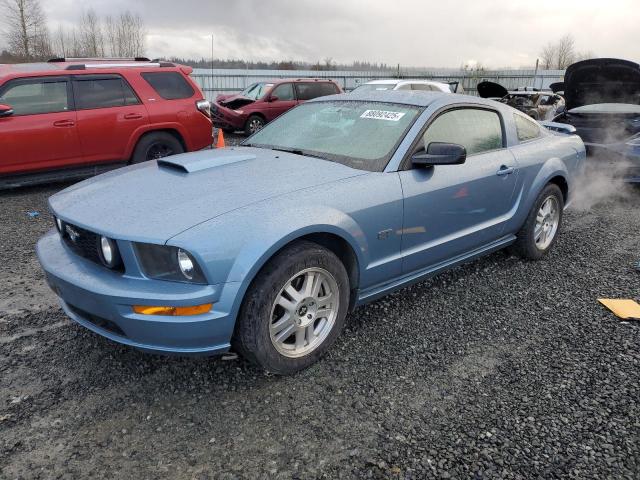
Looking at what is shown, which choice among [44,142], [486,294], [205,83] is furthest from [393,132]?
[205,83]

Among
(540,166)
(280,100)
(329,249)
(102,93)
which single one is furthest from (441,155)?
(280,100)

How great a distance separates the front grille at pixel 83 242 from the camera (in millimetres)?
2564

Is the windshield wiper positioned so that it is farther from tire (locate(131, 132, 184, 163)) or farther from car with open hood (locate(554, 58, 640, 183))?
car with open hood (locate(554, 58, 640, 183))

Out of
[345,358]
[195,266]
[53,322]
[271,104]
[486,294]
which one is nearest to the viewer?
[195,266]

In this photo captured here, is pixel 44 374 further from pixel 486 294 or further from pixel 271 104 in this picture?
pixel 271 104

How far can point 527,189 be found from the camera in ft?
13.8

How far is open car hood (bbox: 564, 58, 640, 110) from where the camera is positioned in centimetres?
726

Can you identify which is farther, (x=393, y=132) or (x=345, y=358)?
(x=393, y=132)

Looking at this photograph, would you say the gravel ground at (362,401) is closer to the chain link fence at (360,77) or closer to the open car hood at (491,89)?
the open car hood at (491,89)

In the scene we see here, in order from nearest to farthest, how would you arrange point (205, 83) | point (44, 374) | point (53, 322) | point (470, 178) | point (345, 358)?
point (44, 374) → point (345, 358) → point (53, 322) → point (470, 178) → point (205, 83)

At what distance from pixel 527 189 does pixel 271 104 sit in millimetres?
9838

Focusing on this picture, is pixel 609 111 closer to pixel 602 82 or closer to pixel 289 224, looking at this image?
pixel 602 82

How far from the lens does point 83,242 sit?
265 cm

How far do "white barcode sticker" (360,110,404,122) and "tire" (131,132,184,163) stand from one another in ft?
14.4
